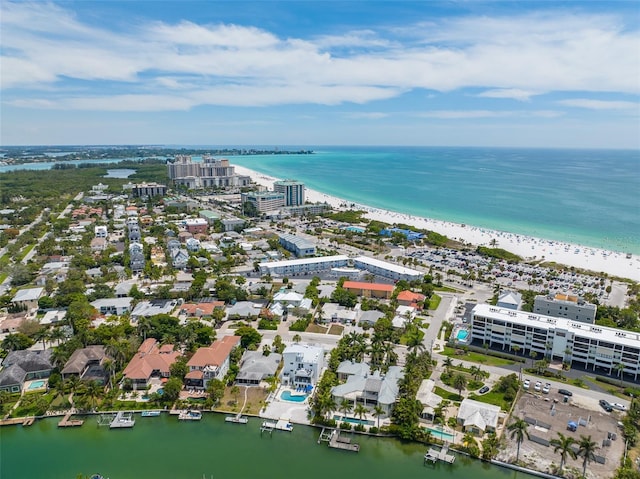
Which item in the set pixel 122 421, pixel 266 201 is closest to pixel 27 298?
pixel 122 421

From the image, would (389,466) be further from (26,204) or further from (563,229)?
(26,204)

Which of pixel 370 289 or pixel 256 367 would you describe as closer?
pixel 256 367

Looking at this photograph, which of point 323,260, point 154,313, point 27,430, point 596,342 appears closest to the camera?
point 27,430

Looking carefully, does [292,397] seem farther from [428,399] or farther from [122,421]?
[122,421]

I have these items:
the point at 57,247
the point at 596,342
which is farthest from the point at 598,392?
the point at 57,247

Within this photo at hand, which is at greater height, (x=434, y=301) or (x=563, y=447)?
(x=563, y=447)

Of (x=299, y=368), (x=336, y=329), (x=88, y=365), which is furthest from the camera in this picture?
(x=336, y=329)
